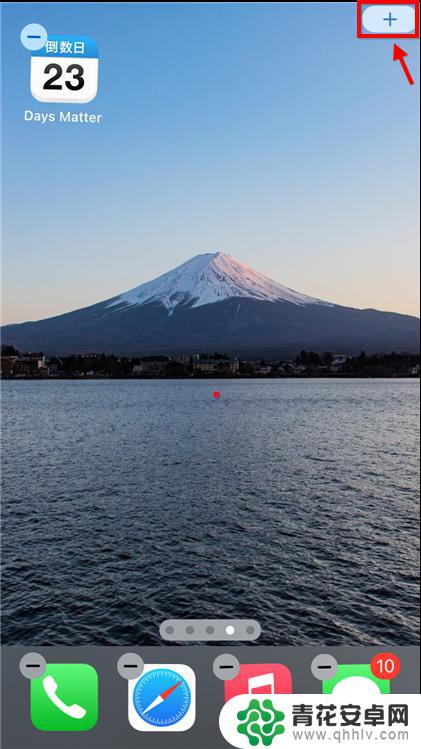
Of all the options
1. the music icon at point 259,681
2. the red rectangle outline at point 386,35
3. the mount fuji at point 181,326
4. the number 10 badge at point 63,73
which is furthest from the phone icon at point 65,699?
the mount fuji at point 181,326

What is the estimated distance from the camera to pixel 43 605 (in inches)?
678

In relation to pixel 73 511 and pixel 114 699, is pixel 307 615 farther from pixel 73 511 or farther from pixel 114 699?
pixel 73 511

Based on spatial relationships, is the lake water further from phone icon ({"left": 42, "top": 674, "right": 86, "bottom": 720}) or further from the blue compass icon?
the blue compass icon

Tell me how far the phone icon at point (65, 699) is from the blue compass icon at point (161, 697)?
50cm

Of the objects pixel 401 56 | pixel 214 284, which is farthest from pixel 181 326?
pixel 401 56

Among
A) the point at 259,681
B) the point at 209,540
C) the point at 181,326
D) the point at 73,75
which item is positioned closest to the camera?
the point at 259,681

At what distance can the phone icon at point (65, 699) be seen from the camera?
4828 mm

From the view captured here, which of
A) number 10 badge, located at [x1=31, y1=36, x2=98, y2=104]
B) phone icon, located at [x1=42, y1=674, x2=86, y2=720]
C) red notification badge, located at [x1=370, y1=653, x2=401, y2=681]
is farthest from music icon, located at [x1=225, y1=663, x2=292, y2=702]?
number 10 badge, located at [x1=31, y1=36, x2=98, y2=104]

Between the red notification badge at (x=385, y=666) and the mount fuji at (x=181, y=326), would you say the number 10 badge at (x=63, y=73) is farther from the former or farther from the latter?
the mount fuji at (x=181, y=326)

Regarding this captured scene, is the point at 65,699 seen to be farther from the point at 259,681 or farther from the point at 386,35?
the point at 386,35

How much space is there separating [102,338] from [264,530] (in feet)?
217

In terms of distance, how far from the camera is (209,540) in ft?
79.0

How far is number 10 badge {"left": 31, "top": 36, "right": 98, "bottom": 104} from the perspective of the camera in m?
5.42

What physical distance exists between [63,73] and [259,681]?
24.0ft
